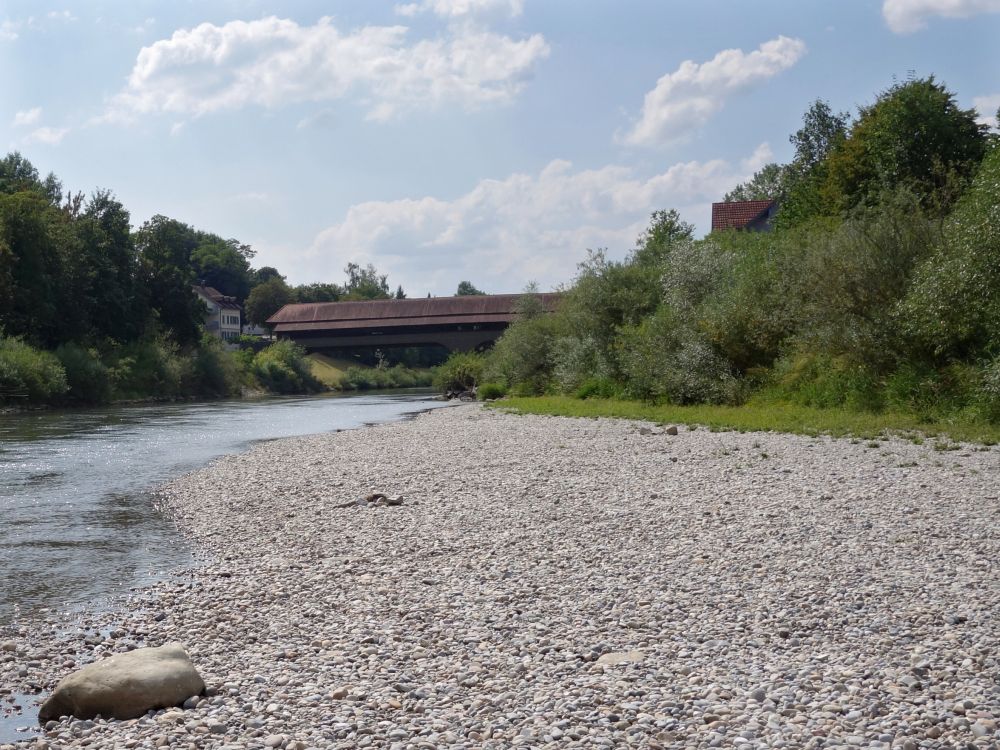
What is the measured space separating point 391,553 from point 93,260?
62.4m

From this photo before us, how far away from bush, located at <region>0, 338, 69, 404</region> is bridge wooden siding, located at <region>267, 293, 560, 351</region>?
41.9 metres

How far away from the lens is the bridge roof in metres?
91.8

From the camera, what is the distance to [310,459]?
2338cm

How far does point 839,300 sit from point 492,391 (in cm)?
3271

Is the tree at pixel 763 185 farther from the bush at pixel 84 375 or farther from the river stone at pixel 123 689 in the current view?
the river stone at pixel 123 689

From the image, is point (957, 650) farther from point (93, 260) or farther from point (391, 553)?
point (93, 260)

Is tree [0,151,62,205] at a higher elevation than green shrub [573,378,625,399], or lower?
higher

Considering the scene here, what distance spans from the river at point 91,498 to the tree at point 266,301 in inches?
3861

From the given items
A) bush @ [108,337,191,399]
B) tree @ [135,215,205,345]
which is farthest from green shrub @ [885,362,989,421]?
tree @ [135,215,205,345]

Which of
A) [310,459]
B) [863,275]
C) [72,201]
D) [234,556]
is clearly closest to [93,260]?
[72,201]

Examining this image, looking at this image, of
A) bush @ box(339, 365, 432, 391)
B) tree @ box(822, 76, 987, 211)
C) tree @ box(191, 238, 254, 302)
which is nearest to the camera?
tree @ box(822, 76, 987, 211)

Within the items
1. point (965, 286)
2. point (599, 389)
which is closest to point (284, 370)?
point (599, 389)

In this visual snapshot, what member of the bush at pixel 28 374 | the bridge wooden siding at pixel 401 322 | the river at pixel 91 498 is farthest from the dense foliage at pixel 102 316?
the river at pixel 91 498

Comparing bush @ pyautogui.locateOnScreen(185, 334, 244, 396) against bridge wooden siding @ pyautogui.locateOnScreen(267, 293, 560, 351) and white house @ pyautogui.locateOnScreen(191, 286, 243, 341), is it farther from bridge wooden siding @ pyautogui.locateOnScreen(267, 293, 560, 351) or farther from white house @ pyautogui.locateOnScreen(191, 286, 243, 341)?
white house @ pyautogui.locateOnScreen(191, 286, 243, 341)
